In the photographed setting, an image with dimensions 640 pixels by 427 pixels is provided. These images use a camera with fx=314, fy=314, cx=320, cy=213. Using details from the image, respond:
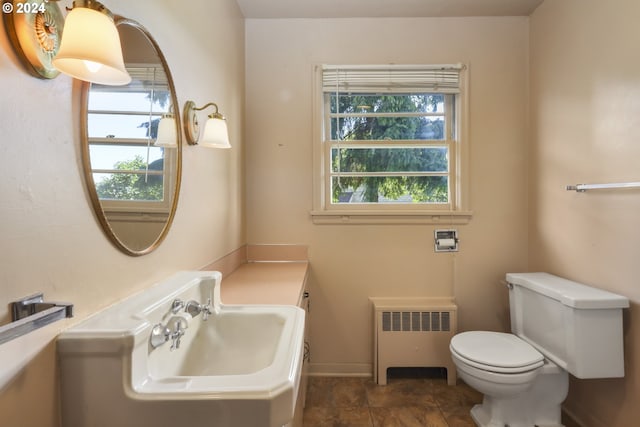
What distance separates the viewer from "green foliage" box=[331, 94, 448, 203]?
7.32 feet

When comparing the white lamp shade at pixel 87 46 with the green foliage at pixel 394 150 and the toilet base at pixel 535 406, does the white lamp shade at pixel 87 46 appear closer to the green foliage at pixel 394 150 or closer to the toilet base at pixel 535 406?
the green foliage at pixel 394 150

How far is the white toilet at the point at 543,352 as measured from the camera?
4.73 feet

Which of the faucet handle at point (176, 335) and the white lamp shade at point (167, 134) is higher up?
the white lamp shade at point (167, 134)

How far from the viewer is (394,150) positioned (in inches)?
88.1

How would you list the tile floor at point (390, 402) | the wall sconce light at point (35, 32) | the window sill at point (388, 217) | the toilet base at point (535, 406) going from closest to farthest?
the wall sconce light at point (35, 32)
the toilet base at point (535, 406)
the tile floor at point (390, 402)
the window sill at point (388, 217)

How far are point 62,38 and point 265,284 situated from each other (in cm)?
121

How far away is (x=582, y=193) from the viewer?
1.69m

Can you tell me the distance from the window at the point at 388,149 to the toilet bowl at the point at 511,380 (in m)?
0.91

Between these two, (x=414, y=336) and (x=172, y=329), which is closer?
(x=172, y=329)

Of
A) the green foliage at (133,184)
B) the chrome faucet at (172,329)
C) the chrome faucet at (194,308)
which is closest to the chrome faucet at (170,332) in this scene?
the chrome faucet at (172,329)

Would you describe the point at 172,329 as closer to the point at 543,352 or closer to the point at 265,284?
the point at 265,284

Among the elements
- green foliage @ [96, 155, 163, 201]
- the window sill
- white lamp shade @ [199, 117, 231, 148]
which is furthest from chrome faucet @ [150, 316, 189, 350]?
the window sill

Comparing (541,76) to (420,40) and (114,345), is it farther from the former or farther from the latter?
(114,345)

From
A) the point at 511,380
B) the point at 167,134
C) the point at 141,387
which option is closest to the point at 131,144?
the point at 167,134
